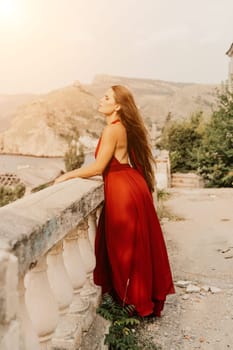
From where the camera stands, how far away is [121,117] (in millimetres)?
3330

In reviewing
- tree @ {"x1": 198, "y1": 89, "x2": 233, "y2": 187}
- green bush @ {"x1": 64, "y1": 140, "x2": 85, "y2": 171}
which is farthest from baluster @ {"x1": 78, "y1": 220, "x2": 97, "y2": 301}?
green bush @ {"x1": 64, "y1": 140, "x2": 85, "y2": 171}

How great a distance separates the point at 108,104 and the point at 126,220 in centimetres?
86

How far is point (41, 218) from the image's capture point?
6.01ft

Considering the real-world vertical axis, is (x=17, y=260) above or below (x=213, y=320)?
above

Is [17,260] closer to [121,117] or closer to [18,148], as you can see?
[121,117]

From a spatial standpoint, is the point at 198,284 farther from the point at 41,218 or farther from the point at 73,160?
the point at 73,160

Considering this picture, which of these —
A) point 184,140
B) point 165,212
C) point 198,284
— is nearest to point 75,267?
point 198,284

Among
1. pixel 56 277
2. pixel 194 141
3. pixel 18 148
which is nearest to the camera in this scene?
pixel 56 277

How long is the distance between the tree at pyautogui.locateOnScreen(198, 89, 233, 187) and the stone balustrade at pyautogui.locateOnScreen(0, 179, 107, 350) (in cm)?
1199

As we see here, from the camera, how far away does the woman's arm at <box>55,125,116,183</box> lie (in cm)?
321

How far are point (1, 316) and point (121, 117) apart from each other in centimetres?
226

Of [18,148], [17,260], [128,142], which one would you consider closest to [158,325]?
[128,142]

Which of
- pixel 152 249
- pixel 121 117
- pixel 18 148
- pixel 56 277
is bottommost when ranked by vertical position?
pixel 18 148

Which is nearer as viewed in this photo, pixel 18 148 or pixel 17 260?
pixel 17 260
